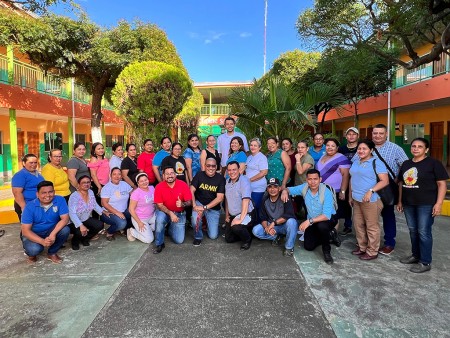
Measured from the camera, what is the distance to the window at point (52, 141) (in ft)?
58.1

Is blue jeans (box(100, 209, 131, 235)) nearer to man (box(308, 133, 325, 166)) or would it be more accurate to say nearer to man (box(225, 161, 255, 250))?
man (box(225, 161, 255, 250))

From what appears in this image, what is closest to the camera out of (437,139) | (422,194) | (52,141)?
(422,194)

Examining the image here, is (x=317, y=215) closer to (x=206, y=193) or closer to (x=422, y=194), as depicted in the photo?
(x=422, y=194)

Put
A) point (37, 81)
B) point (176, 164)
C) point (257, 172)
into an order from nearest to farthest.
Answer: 1. point (257, 172)
2. point (176, 164)
3. point (37, 81)

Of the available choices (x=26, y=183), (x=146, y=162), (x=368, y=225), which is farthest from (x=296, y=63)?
(x=26, y=183)

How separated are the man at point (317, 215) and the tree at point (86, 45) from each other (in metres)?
10.5

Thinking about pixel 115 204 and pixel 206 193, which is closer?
pixel 206 193

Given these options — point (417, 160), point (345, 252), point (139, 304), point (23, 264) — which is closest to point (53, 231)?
point (23, 264)

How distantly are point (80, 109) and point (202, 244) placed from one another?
15.7 meters

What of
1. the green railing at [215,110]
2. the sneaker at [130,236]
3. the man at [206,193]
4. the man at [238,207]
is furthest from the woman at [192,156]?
the green railing at [215,110]

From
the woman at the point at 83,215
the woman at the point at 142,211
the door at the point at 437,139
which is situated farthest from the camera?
the door at the point at 437,139

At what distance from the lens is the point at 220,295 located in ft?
9.90

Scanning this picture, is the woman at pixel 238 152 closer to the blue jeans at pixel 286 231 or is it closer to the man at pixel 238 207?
the man at pixel 238 207

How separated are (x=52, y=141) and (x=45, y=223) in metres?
16.5
